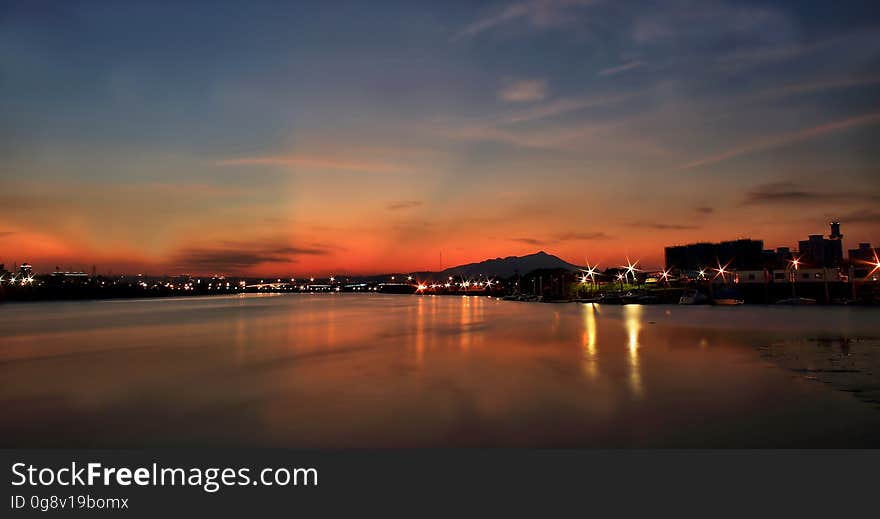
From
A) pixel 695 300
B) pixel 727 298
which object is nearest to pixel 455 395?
pixel 695 300

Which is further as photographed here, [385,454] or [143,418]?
[143,418]

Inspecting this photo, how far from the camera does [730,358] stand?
18891 millimetres

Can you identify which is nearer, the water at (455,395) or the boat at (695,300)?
the water at (455,395)

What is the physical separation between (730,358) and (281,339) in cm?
2370

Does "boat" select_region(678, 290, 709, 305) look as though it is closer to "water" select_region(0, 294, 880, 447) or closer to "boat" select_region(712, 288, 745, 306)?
"boat" select_region(712, 288, 745, 306)

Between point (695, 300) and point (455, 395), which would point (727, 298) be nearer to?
point (695, 300)

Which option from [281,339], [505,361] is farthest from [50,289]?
[505,361]

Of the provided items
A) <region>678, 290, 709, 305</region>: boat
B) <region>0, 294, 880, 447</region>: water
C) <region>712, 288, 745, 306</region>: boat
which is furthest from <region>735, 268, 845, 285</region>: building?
<region>0, 294, 880, 447</region>: water

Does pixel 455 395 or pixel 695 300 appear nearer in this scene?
pixel 455 395

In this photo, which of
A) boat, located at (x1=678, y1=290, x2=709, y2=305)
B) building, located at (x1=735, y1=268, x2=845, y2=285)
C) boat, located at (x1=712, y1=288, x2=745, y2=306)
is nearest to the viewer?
boat, located at (x1=712, y1=288, x2=745, y2=306)

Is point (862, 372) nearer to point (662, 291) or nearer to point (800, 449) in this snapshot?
point (800, 449)

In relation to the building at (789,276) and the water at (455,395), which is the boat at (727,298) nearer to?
the building at (789,276)

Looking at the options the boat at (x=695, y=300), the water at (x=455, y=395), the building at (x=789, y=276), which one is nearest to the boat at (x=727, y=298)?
the boat at (x=695, y=300)

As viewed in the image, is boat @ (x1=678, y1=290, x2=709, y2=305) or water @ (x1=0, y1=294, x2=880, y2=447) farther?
boat @ (x1=678, y1=290, x2=709, y2=305)
